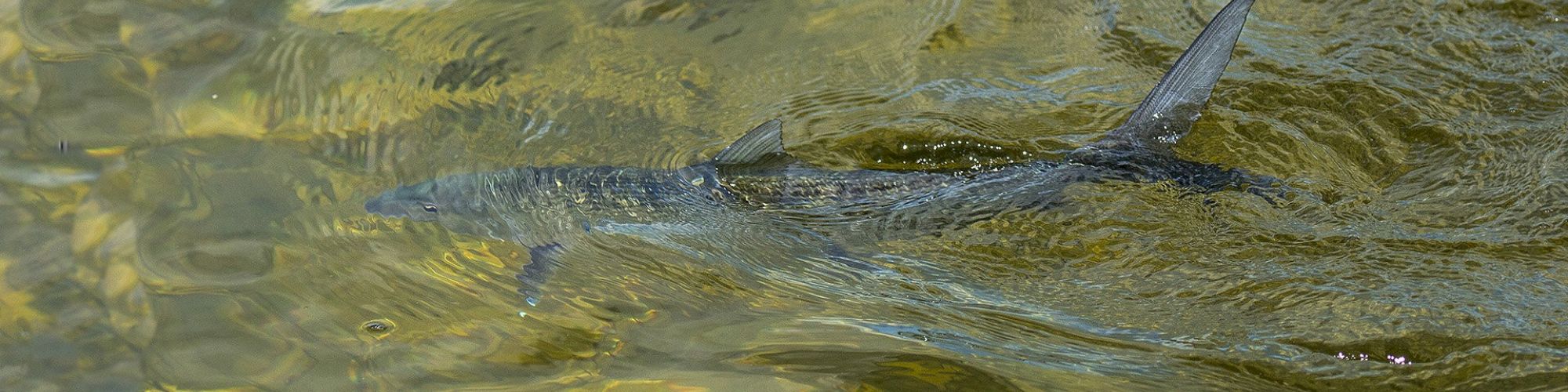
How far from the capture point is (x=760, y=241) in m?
3.79

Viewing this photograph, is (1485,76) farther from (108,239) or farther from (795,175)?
(108,239)

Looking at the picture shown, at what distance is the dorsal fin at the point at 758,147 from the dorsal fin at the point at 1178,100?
114 cm

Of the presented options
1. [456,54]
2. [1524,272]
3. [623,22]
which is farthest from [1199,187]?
[456,54]

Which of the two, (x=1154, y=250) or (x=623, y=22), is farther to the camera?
(x=623, y=22)

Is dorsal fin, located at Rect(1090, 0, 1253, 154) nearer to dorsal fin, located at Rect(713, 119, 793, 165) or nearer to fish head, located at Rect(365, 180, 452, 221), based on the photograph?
dorsal fin, located at Rect(713, 119, 793, 165)

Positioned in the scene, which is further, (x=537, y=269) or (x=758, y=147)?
(x=758, y=147)

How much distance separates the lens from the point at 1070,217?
387 centimetres

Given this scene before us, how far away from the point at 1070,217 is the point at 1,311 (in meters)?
3.20

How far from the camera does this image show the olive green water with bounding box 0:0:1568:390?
10.1ft

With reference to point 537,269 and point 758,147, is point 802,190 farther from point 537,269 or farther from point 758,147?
point 537,269

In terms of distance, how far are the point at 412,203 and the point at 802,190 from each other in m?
1.34

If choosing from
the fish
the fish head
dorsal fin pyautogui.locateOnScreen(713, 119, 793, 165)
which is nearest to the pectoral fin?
the fish

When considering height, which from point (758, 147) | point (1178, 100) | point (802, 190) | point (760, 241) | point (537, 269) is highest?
point (1178, 100)

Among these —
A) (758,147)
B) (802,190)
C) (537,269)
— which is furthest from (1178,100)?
(537,269)
